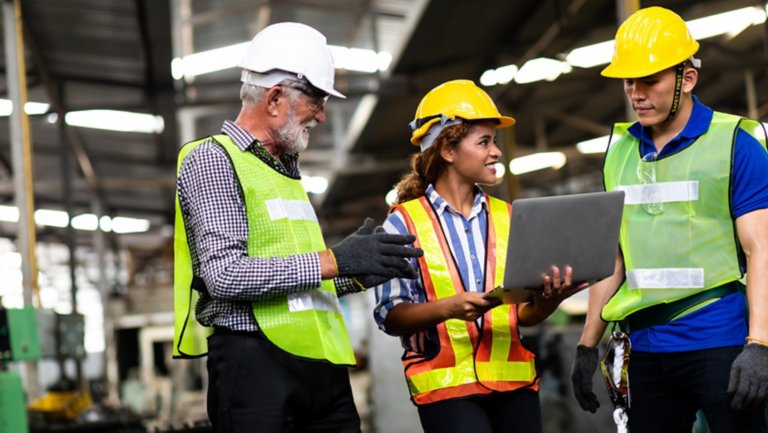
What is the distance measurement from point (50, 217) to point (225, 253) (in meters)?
24.9

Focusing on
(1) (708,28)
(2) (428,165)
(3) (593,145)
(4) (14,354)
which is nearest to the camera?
(2) (428,165)

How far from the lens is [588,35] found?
1322 centimetres

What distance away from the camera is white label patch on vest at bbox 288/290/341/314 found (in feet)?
8.68

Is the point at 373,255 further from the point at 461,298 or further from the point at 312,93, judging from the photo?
the point at 312,93

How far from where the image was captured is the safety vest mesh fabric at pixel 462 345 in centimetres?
298

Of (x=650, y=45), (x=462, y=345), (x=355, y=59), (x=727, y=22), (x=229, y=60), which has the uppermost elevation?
(x=229, y=60)

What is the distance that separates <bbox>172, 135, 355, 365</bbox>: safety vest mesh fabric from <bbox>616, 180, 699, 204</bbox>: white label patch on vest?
3.00ft

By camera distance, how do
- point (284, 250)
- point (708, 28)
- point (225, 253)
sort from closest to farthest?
point (225, 253)
point (284, 250)
point (708, 28)

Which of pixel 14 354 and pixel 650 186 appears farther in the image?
pixel 14 354

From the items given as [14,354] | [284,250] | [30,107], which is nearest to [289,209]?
[284,250]

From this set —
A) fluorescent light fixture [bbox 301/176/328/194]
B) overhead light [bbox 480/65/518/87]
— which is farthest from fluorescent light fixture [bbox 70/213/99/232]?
overhead light [bbox 480/65/518/87]

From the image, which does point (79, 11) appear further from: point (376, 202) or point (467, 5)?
point (376, 202)

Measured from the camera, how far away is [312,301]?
269 centimetres

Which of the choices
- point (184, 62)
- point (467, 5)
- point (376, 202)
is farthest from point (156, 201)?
point (467, 5)
